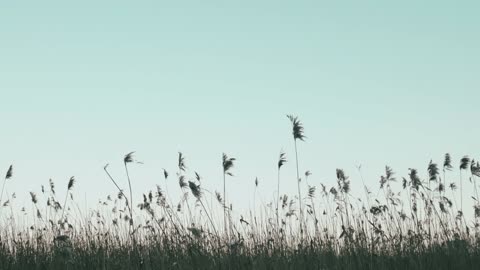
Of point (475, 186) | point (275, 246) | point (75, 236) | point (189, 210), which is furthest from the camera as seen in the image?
point (475, 186)

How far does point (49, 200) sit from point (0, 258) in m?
1.90

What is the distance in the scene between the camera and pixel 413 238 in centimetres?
969

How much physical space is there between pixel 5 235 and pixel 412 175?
726 centimetres

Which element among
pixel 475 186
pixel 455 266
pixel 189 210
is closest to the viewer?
pixel 455 266

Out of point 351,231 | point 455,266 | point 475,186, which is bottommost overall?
point 455,266

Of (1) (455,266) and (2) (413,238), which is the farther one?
(2) (413,238)

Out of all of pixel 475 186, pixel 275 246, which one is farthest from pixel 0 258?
pixel 475 186

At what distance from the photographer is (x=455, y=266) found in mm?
8305

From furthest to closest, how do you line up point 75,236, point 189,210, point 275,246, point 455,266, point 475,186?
point 475,186
point 75,236
point 189,210
point 275,246
point 455,266

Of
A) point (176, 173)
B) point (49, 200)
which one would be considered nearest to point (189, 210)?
point (176, 173)

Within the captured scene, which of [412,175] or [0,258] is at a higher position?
[412,175]

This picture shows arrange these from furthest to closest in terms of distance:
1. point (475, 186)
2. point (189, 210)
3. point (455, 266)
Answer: point (475, 186), point (189, 210), point (455, 266)

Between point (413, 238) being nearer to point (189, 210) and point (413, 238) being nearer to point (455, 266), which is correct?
point (455, 266)

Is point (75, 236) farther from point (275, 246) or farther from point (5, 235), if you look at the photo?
point (275, 246)
